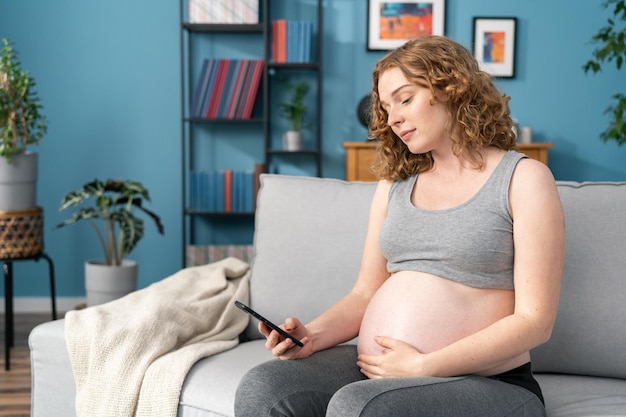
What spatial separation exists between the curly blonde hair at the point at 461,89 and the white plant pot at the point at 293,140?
2637 mm

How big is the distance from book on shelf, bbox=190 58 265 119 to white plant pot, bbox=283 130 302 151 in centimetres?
24

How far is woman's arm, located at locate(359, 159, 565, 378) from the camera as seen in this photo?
1360 mm

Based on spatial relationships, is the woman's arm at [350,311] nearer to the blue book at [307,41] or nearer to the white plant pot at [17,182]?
the white plant pot at [17,182]

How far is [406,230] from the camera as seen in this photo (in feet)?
5.09

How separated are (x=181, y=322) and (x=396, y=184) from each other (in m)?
0.65

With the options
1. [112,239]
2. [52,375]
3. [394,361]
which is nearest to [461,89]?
[394,361]

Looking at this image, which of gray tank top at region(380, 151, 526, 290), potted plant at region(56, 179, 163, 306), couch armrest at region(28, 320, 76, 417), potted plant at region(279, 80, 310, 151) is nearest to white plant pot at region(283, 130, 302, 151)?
potted plant at region(279, 80, 310, 151)

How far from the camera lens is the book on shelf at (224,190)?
4.21 meters

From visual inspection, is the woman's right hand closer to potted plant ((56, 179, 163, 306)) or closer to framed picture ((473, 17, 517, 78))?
potted plant ((56, 179, 163, 306))

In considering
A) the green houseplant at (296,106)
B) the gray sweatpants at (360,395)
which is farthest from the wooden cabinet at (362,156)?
the gray sweatpants at (360,395)

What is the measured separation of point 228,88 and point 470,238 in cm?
294

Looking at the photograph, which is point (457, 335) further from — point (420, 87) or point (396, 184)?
point (420, 87)

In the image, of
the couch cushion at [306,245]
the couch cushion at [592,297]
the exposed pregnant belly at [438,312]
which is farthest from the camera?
the couch cushion at [306,245]

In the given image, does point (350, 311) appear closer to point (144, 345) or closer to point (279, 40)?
point (144, 345)
